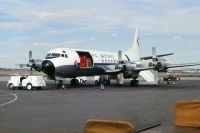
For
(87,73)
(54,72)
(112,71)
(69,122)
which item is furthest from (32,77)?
(69,122)

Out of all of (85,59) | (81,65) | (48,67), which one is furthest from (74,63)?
(48,67)

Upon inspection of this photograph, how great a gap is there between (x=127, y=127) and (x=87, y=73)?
38243 millimetres

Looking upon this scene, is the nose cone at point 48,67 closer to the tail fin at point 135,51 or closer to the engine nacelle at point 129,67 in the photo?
the engine nacelle at point 129,67

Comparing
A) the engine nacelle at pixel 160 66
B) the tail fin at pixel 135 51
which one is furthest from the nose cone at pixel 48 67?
the tail fin at pixel 135 51

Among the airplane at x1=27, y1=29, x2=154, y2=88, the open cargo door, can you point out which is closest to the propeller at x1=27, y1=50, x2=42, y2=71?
the airplane at x1=27, y1=29, x2=154, y2=88

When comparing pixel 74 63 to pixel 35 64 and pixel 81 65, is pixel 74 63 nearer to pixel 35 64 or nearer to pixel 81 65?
pixel 81 65

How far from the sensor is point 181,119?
39.1ft

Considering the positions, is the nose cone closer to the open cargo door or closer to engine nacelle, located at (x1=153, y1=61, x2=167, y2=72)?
the open cargo door

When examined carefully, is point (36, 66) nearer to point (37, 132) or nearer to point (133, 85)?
point (133, 85)

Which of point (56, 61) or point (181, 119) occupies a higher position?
point (56, 61)

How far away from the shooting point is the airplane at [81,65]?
134 feet

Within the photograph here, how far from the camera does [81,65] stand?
142 ft

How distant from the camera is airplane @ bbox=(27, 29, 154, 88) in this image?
4094 centimetres

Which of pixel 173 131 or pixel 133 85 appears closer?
pixel 173 131
